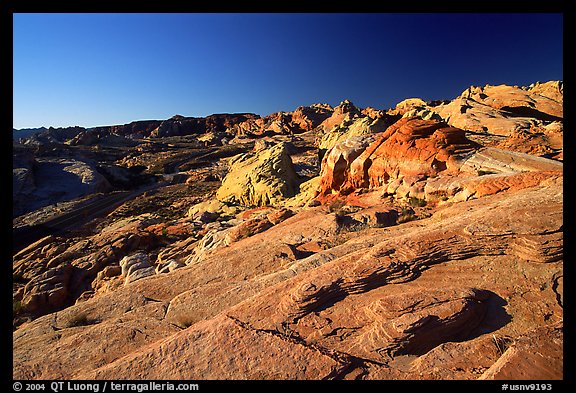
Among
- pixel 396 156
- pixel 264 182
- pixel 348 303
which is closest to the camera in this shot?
pixel 348 303

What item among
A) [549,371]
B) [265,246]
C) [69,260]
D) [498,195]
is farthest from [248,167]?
[549,371]

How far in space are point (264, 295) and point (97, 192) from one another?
1934 inches

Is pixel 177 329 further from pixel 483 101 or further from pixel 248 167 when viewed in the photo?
pixel 483 101

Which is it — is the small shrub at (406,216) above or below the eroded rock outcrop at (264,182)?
below

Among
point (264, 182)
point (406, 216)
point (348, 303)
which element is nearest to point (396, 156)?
point (406, 216)

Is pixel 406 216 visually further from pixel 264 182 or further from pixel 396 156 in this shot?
pixel 264 182

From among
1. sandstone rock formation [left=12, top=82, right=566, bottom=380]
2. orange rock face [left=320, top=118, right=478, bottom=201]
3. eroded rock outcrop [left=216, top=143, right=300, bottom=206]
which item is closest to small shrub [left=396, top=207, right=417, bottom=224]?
sandstone rock formation [left=12, top=82, right=566, bottom=380]

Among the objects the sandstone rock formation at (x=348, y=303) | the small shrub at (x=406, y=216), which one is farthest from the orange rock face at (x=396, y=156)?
the small shrub at (x=406, y=216)

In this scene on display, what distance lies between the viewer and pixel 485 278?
16.1 ft

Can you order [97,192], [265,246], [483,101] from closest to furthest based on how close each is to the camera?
[265,246], [97,192], [483,101]

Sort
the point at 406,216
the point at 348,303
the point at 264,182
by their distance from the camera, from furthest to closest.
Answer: the point at 264,182 → the point at 406,216 → the point at 348,303

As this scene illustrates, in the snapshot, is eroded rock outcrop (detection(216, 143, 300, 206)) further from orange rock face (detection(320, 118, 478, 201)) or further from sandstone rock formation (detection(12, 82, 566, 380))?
sandstone rock formation (detection(12, 82, 566, 380))

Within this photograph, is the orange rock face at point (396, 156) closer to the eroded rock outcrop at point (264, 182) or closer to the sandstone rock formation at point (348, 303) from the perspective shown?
the sandstone rock formation at point (348, 303)

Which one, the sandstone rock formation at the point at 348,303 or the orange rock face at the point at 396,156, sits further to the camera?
the orange rock face at the point at 396,156
